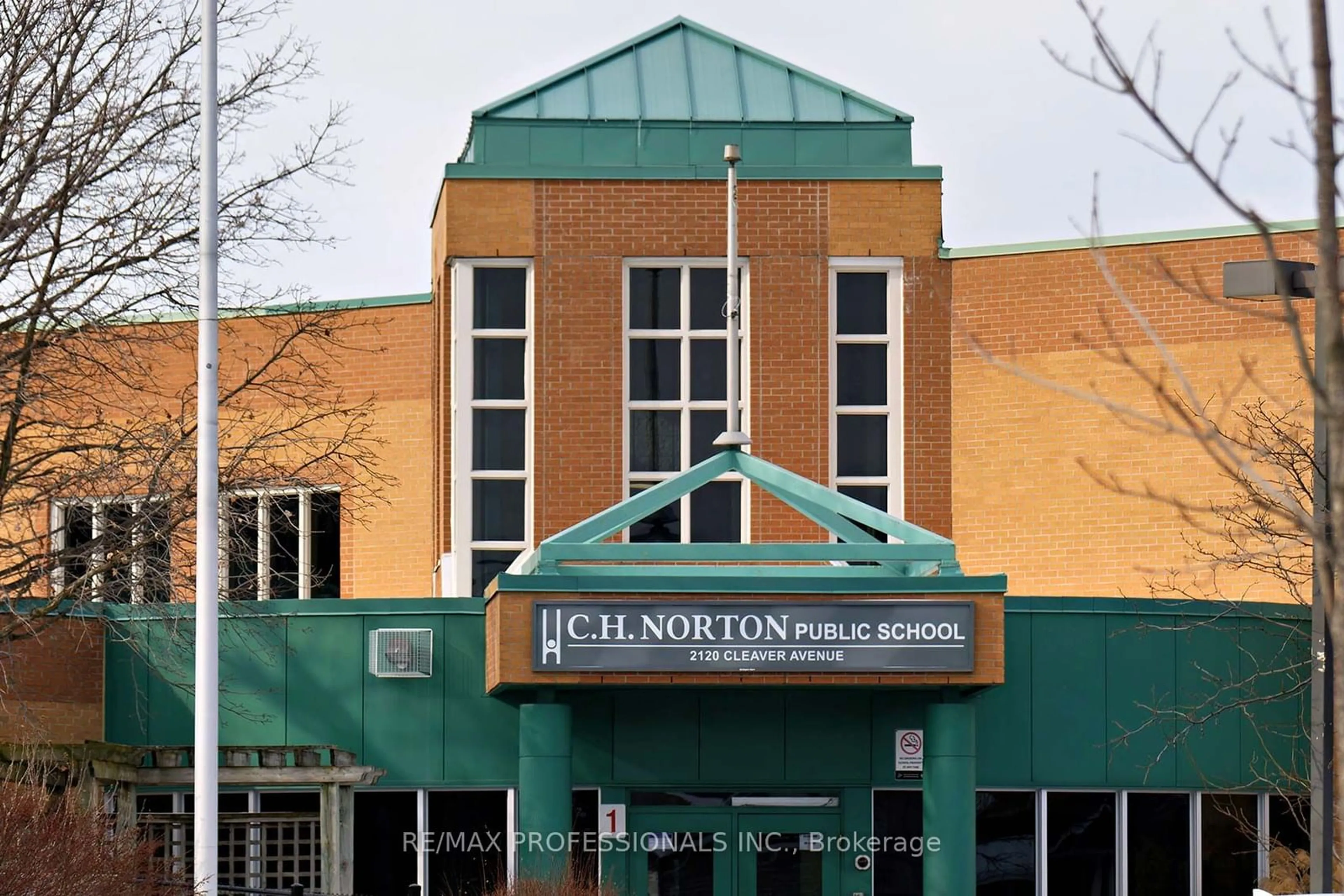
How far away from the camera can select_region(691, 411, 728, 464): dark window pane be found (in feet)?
87.7

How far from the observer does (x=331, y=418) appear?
96.5 feet

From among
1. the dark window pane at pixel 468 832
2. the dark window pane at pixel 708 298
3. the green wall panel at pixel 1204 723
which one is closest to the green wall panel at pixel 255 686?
the dark window pane at pixel 468 832

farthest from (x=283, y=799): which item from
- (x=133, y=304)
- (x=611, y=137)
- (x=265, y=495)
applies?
(x=611, y=137)

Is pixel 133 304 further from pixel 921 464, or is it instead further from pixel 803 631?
pixel 921 464

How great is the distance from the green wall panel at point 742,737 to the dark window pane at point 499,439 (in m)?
5.16

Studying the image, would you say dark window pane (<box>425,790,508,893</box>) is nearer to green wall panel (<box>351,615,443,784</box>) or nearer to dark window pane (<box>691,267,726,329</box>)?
green wall panel (<box>351,615,443,784</box>)

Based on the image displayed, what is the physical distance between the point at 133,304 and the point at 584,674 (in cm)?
654

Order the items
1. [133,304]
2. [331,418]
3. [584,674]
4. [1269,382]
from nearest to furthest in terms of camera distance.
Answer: [584,674] < [133,304] < [1269,382] < [331,418]

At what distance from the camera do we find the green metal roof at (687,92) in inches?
1091

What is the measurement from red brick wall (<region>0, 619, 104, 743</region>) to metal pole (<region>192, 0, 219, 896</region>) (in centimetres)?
620

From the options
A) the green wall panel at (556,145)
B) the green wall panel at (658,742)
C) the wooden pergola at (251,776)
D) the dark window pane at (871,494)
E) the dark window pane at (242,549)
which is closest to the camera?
the wooden pergola at (251,776)

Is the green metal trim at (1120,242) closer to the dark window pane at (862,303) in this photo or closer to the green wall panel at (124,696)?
the dark window pane at (862,303)

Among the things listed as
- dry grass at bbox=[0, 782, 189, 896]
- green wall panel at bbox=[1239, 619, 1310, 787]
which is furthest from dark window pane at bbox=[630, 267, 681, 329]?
dry grass at bbox=[0, 782, 189, 896]

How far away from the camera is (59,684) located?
23281mm
